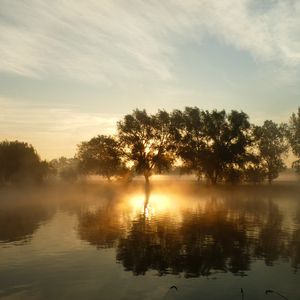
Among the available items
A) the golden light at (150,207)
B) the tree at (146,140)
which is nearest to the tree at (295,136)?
the tree at (146,140)

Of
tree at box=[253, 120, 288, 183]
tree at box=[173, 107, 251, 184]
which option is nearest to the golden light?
tree at box=[173, 107, 251, 184]

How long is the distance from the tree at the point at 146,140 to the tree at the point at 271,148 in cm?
2797

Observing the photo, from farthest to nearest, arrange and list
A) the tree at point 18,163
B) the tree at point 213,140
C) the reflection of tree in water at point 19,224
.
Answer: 1. the tree at point 18,163
2. the tree at point 213,140
3. the reflection of tree in water at point 19,224

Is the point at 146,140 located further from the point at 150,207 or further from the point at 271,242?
the point at 271,242

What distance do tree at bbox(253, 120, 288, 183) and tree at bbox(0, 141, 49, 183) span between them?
72.4 meters

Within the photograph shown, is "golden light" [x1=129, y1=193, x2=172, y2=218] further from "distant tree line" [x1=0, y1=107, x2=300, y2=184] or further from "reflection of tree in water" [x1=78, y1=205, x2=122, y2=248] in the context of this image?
"distant tree line" [x1=0, y1=107, x2=300, y2=184]

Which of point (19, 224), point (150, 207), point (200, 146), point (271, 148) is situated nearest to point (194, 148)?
point (200, 146)

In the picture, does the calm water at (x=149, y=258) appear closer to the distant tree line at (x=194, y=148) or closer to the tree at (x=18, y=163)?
the distant tree line at (x=194, y=148)

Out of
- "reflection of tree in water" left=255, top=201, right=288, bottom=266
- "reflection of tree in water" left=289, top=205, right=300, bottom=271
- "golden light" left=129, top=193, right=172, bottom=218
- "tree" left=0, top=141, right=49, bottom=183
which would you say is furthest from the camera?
"tree" left=0, top=141, right=49, bottom=183

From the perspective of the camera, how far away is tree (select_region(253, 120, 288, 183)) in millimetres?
120706

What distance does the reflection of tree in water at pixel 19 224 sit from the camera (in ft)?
116

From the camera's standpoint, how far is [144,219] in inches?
1875

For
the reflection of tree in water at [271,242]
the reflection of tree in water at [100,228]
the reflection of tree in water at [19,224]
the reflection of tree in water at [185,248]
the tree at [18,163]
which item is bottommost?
the reflection of tree in water at [19,224]

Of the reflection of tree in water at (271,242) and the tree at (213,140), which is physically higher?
the tree at (213,140)
